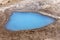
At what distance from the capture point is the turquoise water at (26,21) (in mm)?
1793

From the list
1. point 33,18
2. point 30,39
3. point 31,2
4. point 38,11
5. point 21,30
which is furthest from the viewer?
point 31,2

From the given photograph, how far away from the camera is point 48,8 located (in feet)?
7.13

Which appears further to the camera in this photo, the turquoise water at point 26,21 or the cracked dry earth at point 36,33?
the turquoise water at point 26,21

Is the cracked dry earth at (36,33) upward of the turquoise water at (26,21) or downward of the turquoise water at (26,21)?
downward

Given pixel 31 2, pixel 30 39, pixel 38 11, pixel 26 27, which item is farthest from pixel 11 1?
pixel 30 39

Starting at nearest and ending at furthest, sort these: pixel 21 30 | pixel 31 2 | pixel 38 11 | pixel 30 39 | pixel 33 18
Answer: pixel 30 39 → pixel 21 30 → pixel 33 18 → pixel 38 11 → pixel 31 2

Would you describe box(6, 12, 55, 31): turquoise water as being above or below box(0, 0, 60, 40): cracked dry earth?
above

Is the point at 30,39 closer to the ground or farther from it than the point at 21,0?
closer to the ground

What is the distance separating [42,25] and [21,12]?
0.47m

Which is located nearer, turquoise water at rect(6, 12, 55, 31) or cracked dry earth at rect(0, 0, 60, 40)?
cracked dry earth at rect(0, 0, 60, 40)

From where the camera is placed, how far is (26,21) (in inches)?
75.2

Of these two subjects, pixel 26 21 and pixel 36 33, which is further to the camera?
pixel 26 21

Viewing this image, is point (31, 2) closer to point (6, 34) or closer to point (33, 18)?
point (33, 18)

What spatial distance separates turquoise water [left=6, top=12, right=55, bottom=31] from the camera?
1.79m
